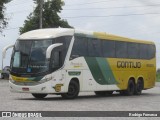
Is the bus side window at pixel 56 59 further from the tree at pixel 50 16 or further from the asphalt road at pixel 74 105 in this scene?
the tree at pixel 50 16

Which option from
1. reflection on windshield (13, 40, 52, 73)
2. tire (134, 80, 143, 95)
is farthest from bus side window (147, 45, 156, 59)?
reflection on windshield (13, 40, 52, 73)

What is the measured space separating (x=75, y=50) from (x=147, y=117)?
9.99 m

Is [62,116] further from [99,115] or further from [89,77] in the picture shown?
[89,77]

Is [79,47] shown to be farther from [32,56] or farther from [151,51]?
[151,51]

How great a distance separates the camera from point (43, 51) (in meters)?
24.1

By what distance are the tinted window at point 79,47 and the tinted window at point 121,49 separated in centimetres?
363

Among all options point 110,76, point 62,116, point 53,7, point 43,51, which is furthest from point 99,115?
point 53,7

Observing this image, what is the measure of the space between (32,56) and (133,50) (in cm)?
921

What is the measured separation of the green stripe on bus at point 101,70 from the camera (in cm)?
2717

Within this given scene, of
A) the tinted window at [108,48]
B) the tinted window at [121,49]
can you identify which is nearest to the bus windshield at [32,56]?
the tinted window at [108,48]

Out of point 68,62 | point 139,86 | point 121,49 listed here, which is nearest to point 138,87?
point 139,86

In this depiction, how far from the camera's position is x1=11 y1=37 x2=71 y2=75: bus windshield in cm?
2403

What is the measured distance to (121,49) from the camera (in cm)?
3025

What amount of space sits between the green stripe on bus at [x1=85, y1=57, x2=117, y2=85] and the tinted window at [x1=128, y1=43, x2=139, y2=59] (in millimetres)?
2584
